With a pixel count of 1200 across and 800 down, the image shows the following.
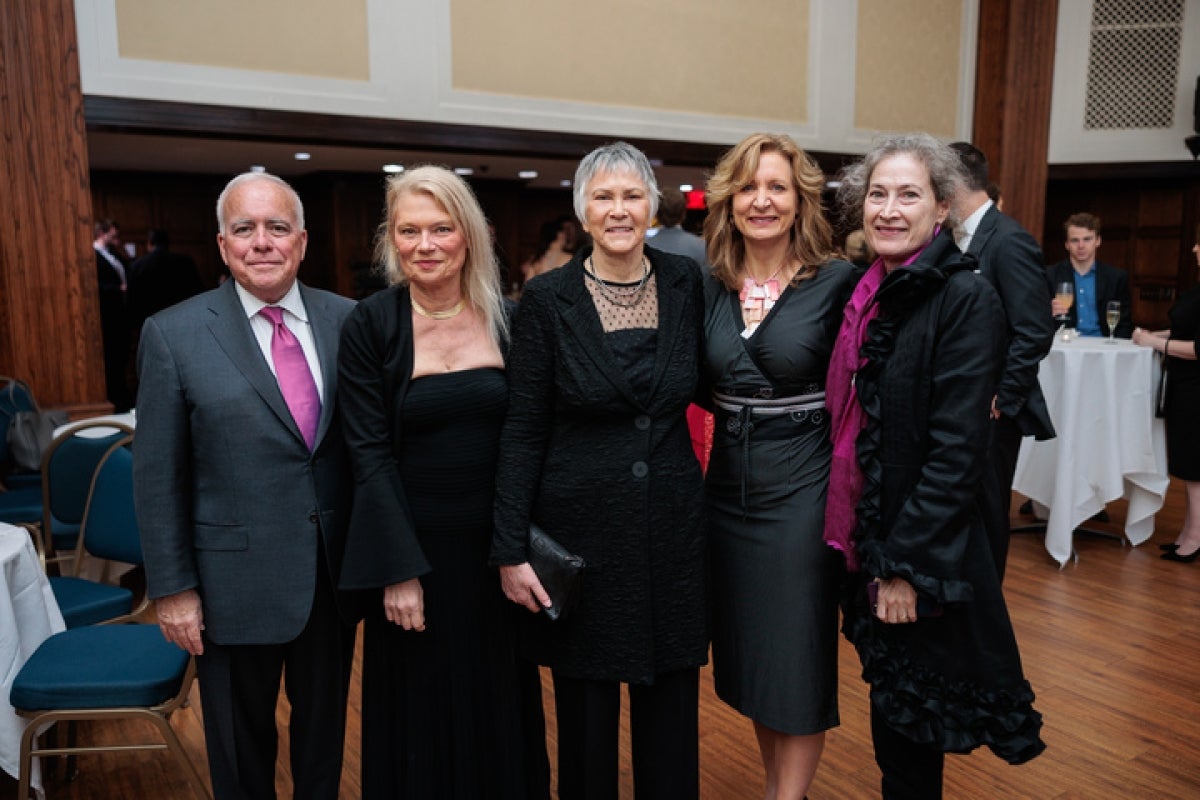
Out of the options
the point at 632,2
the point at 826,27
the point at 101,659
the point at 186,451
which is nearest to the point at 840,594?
the point at 186,451

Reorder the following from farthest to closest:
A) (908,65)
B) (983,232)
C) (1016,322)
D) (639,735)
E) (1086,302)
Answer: (908,65)
(1086,302)
(983,232)
(1016,322)
(639,735)

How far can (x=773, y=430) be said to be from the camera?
204 cm

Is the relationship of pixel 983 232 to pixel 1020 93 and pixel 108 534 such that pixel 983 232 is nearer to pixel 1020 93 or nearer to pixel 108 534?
pixel 108 534

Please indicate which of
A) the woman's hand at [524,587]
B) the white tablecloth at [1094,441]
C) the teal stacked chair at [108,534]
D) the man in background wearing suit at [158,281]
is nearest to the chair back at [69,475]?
the teal stacked chair at [108,534]

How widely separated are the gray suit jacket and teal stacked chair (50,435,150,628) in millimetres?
1087

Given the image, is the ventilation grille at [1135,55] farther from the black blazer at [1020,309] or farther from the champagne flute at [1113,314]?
the black blazer at [1020,309]

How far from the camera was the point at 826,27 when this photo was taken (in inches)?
302

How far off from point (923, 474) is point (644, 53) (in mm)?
5846

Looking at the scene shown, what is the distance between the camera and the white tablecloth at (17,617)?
7.36 ft

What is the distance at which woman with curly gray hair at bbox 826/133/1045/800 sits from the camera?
1749 millimetres

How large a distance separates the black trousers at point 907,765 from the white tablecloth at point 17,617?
6.94 feet

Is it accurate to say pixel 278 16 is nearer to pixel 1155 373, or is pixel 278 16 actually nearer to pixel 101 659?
pixel 101 659

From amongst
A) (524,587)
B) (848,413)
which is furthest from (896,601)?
(524,587)

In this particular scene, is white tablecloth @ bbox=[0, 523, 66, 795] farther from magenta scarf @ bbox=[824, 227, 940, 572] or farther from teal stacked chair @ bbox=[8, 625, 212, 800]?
magenta scarf @ bbox=[824, 227, 940, 572]
